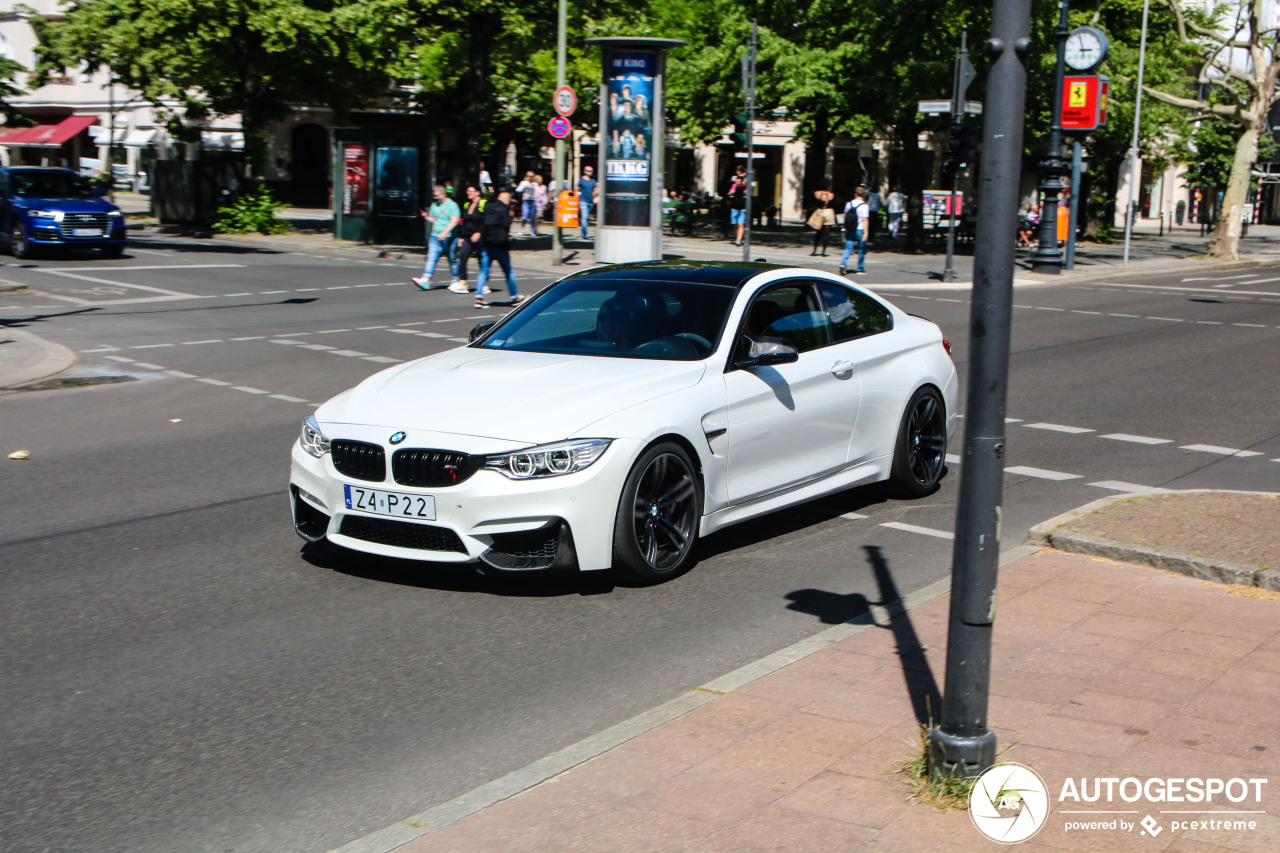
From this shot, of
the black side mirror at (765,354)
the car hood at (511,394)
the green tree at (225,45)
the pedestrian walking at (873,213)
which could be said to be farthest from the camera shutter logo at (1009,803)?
the pedestrian walking at (873,213)

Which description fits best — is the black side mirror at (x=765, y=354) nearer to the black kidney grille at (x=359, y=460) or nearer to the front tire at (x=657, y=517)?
the front tire at (x=657, y=517)

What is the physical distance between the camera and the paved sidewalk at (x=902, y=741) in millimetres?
3734

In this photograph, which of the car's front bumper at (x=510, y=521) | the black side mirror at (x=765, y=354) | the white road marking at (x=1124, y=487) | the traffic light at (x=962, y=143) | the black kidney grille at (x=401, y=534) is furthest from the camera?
the traffic light at (x=962, y=143)

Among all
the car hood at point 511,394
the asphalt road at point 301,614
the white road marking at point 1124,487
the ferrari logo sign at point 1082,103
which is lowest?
the asphalt road at point 301,614

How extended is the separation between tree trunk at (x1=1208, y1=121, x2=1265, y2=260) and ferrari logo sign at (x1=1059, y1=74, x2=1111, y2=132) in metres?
10.0

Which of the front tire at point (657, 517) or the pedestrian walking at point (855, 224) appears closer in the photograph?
the front tire at point (657, 517)

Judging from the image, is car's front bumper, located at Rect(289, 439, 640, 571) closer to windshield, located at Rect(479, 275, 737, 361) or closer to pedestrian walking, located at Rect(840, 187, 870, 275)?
windshield, located at Rect(479, 275, 737, 361)

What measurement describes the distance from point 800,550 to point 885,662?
79.6 inches

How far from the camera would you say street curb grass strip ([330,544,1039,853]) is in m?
3.79

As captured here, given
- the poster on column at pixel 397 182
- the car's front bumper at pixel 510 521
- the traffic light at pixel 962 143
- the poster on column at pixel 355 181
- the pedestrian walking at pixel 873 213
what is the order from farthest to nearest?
the pedestrian walking at pixel 873 213 < the poster on column at pixel 355 181 < the poster on column at pixel 397 182 < the traffic light at pixel 962 143 < the car's front bumper at pixel 510 521

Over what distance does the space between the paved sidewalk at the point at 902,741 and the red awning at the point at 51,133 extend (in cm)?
6035

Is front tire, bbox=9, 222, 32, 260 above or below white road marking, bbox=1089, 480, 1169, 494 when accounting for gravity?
above

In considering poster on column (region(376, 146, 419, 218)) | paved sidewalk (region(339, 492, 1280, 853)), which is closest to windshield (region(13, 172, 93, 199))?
poster on column (region(376, 146, 419, 218))

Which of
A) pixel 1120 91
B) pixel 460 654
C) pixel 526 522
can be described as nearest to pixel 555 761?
pixel 460 654
